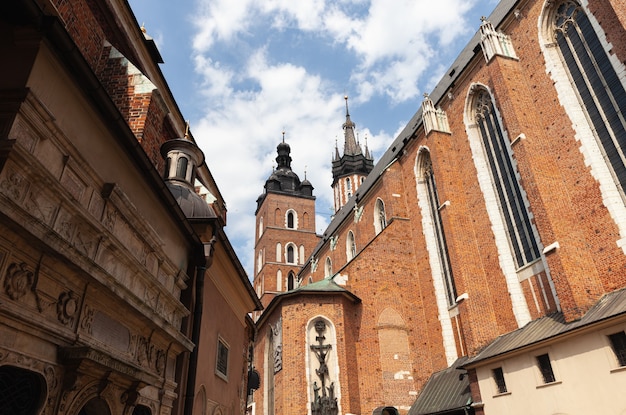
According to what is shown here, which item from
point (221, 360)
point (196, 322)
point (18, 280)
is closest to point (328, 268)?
point (221, 360)

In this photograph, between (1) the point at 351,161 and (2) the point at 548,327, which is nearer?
(2) the point at 548,327

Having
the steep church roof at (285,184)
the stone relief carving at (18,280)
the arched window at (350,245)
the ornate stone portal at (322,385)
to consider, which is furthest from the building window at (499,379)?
the steep church roof at (285,184)

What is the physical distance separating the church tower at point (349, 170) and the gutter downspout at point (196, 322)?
39.8 m

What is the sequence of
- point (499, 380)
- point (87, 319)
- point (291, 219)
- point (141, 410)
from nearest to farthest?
point (87, 319) < point (141, 410) < point (499, 380) < point (291, 219)

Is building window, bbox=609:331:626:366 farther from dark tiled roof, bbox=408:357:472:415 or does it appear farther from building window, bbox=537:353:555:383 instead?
dark tiled roof, bbox=408:357:472:415

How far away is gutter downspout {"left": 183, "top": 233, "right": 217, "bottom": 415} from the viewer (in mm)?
6270

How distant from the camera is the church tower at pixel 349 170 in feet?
156

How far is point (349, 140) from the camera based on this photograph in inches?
2044

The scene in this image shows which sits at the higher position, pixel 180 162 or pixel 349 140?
pixel 349 140

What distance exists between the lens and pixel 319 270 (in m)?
32.1

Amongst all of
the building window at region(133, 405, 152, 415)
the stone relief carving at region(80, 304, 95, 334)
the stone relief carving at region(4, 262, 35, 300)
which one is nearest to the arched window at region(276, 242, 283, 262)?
the building window at region(133, 405, 152, 415)

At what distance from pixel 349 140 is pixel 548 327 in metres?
42.5

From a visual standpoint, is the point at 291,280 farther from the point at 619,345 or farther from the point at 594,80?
the point at 619,345

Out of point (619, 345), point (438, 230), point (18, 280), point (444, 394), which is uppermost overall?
point (438, 230)
